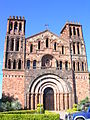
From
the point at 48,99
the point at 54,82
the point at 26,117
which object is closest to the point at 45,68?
the point at 54,82

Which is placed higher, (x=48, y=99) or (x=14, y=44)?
(x=14, y=44)

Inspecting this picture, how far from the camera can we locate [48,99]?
37.9 m

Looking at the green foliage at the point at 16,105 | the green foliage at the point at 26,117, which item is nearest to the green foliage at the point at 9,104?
the green foliage at the point at 16,105

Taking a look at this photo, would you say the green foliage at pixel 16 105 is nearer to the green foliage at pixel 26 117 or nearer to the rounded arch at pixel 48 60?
the rounded arch at pixel 48 60

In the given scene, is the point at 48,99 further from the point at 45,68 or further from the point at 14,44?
the point at 14,44

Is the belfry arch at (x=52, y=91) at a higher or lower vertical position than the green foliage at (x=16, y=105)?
higher

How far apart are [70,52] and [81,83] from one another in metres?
8.26

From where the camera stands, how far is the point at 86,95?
39.7 m

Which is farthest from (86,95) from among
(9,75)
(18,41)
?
(18,41)

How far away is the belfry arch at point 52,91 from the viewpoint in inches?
1444

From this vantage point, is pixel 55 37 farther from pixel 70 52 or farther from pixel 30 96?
pixel 30 96

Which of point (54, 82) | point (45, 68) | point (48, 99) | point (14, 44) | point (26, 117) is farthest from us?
point (14, 44)

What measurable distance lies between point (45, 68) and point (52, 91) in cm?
568

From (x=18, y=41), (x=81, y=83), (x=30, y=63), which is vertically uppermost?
(x=18, y=41)
